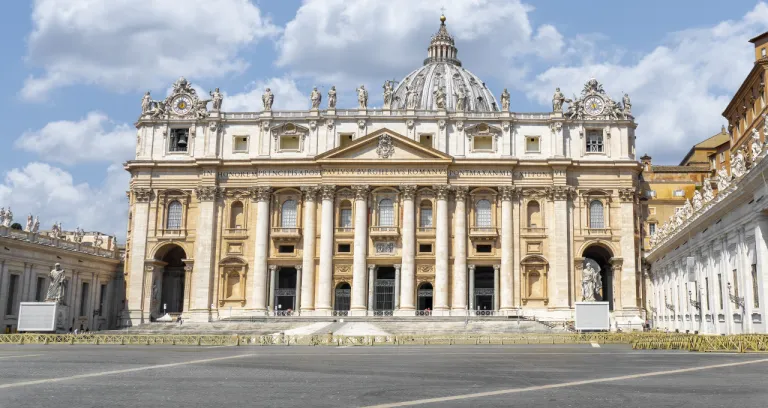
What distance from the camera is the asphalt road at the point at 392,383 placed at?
14969 millimetres

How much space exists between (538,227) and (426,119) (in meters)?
14.7

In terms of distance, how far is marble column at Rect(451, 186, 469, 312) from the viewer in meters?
72.5

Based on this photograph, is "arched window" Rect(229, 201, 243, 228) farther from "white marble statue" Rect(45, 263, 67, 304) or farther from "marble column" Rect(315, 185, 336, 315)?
"white marble statue" Rect(45, 263, 67, 304)

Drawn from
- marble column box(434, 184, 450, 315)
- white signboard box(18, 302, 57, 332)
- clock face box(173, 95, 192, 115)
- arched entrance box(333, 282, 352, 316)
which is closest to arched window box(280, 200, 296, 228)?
arched entrance box(333, 282, 352, 316)

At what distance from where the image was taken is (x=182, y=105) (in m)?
78.8

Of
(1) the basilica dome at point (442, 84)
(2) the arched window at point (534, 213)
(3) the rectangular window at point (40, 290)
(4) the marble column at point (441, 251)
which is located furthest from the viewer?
(1) the basilica dome at point (442, 84)

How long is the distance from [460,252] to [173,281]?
29443mm

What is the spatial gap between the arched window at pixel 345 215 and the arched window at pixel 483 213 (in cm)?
1194

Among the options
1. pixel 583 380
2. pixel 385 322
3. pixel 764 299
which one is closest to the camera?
pixel 583 380

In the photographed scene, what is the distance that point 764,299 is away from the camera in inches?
1353

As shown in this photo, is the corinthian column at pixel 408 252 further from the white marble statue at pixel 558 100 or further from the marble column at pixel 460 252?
the white marble statue at pixel 558 100

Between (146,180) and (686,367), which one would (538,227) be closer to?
(146,180)

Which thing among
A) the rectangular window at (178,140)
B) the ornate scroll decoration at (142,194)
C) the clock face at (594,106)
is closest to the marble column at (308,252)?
the rectangular window at (178,140)

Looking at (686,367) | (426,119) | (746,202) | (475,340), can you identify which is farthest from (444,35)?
(686,367)
